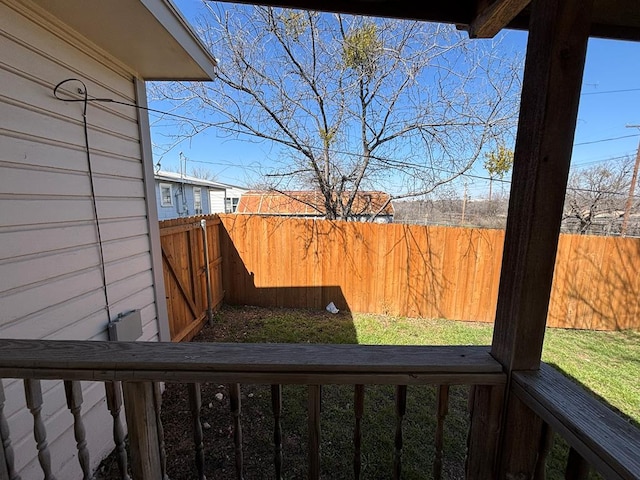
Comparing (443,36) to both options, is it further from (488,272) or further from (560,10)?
(560,10)

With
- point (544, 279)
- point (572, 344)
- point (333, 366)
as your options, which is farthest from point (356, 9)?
point (572, 344)

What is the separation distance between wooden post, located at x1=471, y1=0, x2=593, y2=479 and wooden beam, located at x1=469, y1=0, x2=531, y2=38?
0.69ft

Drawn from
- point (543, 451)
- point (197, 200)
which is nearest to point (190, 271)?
point (543, 451)

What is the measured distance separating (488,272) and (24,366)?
5233 millimetres

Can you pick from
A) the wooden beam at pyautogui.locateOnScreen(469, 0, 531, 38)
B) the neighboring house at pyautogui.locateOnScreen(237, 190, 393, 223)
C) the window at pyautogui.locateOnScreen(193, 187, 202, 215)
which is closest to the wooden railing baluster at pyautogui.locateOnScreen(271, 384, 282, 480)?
the wooden beam at pyautogui.locateOnScreen(469, 0, 531, 38)

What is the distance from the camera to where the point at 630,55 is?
10.3 ft

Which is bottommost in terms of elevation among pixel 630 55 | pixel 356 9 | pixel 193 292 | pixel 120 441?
pixel 193 292

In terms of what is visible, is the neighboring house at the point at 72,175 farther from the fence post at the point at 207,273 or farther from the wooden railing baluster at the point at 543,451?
the wooden railing baluster at the point at 543,451

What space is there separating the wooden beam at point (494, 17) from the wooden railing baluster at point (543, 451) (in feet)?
3.95

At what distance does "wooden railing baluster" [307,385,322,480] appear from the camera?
0.87m

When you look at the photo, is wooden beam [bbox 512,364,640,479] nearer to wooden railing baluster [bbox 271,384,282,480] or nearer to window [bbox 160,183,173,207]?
wooden railing baluster [bbox 271,384,282,480]

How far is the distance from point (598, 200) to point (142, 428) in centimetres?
887

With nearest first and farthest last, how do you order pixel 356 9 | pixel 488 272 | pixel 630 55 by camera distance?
1. pixel 356 9
2. pixel 630 55
3. pixel 488 272

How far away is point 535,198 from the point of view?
28.0 inches
